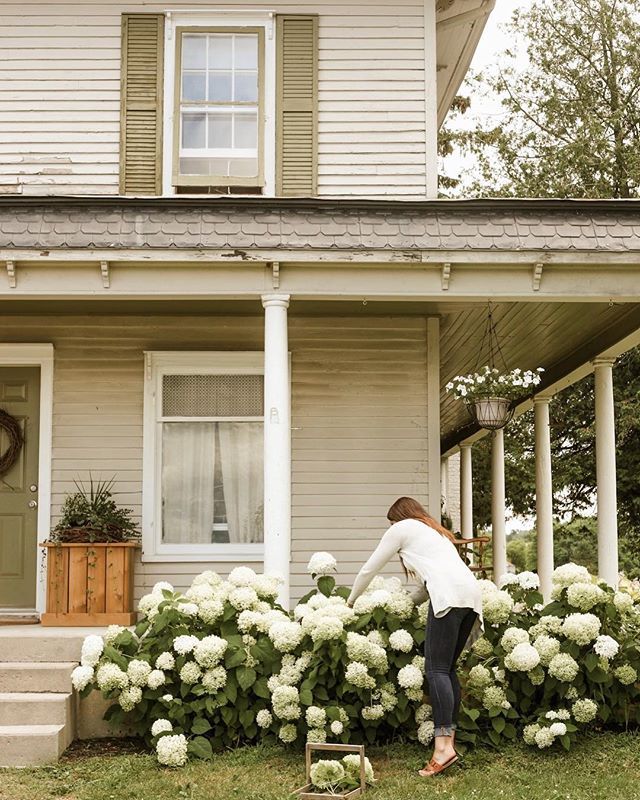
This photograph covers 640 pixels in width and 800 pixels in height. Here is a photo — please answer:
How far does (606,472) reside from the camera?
10.5 m

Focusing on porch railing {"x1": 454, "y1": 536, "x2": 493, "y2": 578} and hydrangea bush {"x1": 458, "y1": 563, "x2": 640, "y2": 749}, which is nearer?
hydrangea bush {"x1": 458, "y1": 563, "x2": 640, "y2": 749}

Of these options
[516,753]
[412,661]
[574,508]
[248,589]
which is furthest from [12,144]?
[574,508]

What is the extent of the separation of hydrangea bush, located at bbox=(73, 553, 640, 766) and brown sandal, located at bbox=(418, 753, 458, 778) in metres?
0.36

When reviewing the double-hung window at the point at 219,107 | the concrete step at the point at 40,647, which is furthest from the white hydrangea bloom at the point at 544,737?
→ the double-hung window at the point at 219,107

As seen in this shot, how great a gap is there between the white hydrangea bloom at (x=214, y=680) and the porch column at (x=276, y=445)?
3.62 ft

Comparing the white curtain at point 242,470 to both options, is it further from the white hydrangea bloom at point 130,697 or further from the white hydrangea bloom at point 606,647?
the white hydrangea bloom at point 606,647

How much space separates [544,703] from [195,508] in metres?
3.98

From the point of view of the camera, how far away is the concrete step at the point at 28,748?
6270 millimetres

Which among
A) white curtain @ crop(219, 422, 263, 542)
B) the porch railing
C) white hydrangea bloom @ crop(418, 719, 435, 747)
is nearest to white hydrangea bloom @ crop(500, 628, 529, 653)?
white hydrangea bloom @ crop(418, 719, 435, 747)

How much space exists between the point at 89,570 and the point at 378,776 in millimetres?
3337

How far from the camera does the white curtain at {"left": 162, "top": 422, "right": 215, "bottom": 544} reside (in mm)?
9422

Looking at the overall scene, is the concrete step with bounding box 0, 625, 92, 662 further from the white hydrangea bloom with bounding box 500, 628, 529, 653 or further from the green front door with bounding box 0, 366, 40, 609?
the white hydrangea bloom with bounding box 500, 628, 529, 653

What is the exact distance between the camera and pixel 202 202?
25.6 ft

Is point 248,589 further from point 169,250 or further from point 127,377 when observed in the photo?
point 127,377
